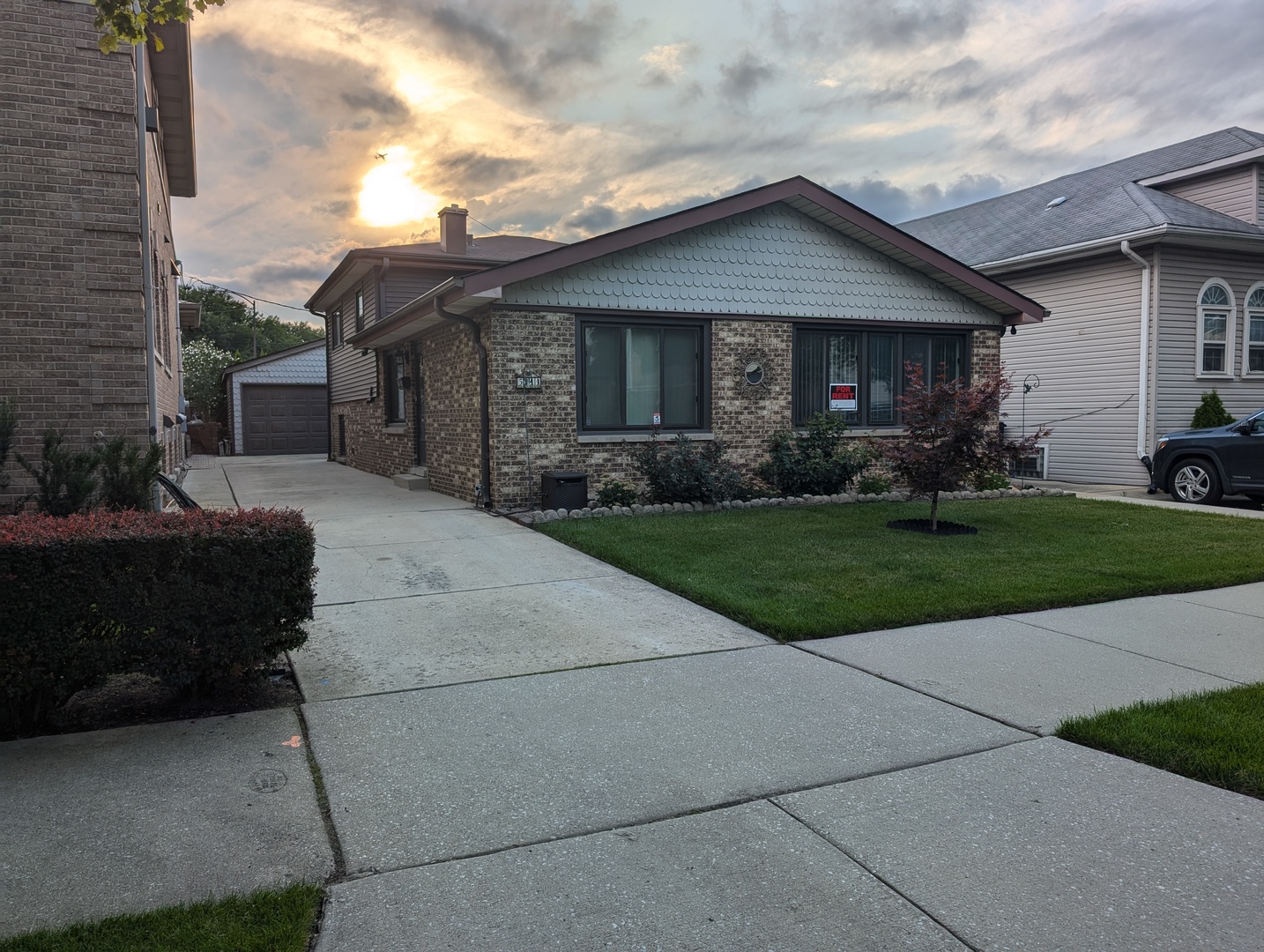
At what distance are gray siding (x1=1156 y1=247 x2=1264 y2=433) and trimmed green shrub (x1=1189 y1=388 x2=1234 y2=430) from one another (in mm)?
280

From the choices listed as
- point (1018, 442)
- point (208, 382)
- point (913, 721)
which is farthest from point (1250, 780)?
point (208, 382)

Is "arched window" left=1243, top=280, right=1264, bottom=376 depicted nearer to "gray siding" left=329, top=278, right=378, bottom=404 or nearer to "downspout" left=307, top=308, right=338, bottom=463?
"gray siding" left=329, top=278, right=378, bottom=404

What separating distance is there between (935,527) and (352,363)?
656 inches

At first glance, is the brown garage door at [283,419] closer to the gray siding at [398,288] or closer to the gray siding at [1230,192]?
the gray siding at [398,288]

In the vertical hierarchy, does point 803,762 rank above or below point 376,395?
below

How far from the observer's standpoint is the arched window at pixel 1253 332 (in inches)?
658

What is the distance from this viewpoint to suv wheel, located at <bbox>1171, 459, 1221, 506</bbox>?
1319cm

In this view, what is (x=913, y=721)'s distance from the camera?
4.24 m

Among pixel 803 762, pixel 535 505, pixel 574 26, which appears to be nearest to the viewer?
pixel 803 762

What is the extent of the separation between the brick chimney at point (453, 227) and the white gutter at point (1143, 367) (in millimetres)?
13656

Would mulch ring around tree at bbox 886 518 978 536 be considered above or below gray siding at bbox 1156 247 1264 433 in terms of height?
below

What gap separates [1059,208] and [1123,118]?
7.39ft

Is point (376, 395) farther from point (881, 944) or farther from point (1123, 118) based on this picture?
point (881, 944)

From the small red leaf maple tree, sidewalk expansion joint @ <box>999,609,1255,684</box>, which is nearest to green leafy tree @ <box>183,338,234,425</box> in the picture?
the small red leaf maple tree
